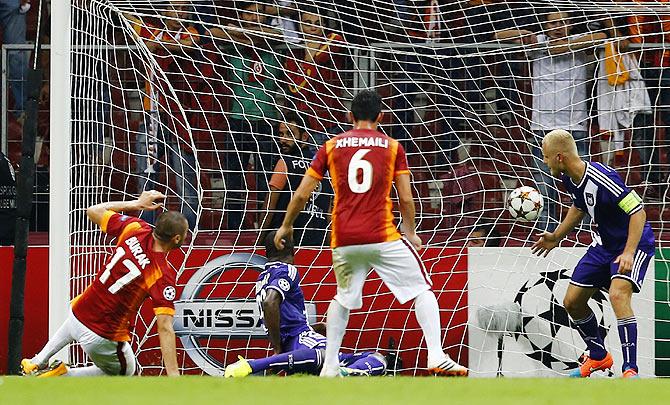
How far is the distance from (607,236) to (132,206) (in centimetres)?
342

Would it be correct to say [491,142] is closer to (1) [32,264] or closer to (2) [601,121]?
(2) [601,121]

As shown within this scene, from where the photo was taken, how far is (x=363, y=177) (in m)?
7.89

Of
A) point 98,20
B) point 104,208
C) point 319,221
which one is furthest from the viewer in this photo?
point 319,221

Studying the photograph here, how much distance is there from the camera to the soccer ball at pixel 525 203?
10195 millimetres

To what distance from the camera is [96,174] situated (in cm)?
1060

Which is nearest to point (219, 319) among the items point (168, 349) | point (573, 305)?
point (168, 349)

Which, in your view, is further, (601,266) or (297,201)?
(601,266)

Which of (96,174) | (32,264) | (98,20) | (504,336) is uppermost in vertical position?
(98,20)

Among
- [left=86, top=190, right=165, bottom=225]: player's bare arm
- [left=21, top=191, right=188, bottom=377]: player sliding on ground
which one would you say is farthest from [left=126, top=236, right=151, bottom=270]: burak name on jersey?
[left=86, top=190, right=165, bottom=225]: player's bare arm

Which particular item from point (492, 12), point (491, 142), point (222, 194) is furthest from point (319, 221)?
point (492, 12)

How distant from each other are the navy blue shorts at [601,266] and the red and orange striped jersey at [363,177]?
1.94 m

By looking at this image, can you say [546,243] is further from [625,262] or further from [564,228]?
[625,262]

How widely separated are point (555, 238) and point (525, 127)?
7.25 ft

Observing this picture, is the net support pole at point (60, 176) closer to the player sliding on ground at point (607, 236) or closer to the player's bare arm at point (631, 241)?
the player sliding on ground at point (607, 236)
